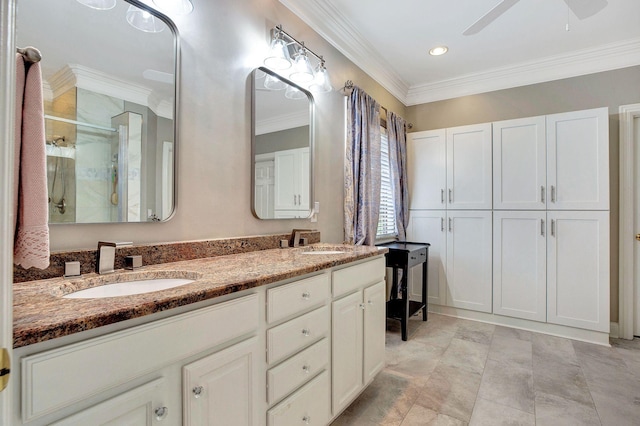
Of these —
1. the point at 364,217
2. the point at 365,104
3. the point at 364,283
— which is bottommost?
the point at 364,283

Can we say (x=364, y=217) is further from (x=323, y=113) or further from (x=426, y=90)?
(x=426, y=90)

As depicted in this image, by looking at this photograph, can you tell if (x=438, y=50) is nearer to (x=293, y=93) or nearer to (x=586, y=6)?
Result: (x=586, y=6)

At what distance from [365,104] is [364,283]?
1729 millimetres

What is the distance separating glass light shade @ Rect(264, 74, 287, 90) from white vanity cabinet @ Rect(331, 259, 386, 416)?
123cm

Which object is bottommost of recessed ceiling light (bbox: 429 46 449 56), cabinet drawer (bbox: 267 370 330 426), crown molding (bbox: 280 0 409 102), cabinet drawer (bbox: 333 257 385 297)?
cabinet drawer (bbox: 267 370 330 426)

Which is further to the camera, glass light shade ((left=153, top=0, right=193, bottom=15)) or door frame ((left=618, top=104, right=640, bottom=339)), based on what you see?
door frame ((left=618, top=104, right=640, bottom=339))

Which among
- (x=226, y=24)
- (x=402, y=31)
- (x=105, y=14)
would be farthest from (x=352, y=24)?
(x=105, y=14)

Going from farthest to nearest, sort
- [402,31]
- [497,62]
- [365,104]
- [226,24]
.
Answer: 1. [497,62]
2. [365,104]
3. [402,31]
4. [226,24]

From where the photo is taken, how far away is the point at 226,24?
5.61 ft

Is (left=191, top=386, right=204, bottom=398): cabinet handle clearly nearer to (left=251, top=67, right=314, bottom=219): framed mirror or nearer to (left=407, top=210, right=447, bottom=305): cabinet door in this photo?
(left=251, top=67, right=314, bottom=219): framed mirror

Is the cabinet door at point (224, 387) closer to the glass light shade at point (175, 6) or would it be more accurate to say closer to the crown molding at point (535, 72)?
the glass light shade at point (175, 6)

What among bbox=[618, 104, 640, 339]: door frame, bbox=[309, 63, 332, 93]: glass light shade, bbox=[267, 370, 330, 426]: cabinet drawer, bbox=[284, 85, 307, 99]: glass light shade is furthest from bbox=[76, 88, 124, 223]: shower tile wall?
bbox=[618, 104, 640, 339]: door frame

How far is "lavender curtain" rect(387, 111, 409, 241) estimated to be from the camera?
339 centimetres

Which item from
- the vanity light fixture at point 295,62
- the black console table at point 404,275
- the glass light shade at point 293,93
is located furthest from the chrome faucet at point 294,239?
the black console table at point 404,275
